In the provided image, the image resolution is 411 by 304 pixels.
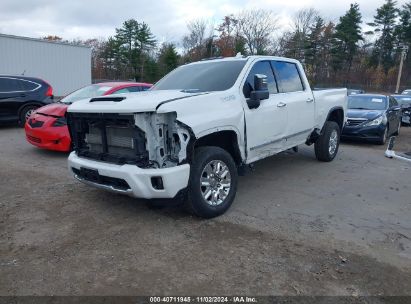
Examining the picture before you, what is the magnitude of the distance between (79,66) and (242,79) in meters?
20.1

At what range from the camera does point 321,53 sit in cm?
5709

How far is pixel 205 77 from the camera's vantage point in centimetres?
545

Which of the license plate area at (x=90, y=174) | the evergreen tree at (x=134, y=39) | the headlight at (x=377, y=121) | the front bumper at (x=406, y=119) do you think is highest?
the evergreen tree at (x=134, y=39)

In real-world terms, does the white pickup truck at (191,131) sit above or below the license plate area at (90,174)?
above

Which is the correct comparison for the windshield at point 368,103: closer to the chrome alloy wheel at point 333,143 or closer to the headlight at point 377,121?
the headlight at point 377,121

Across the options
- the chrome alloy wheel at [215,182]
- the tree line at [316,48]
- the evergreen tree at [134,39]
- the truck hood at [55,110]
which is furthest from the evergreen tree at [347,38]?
the chrome alloy wheel at [215,182]

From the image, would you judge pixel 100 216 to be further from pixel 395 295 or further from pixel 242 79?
pixel 395 295

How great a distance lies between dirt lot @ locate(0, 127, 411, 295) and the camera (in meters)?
3.21

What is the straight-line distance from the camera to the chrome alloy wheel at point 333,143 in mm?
7693

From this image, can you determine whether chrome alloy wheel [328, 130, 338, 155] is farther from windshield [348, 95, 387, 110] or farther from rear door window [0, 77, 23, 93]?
rear door window [0, 77, 23, 93]

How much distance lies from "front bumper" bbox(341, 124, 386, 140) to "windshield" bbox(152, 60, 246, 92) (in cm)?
628

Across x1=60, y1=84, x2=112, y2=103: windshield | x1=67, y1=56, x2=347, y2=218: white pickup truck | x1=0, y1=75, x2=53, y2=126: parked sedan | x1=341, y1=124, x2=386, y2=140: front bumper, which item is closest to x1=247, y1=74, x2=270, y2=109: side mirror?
x1=67, y1=56, x2=347, y2=218: white pickup truck

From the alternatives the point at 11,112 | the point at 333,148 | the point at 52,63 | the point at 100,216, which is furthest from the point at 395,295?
the point at 52,63

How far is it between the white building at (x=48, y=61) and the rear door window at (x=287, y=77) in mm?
16138
